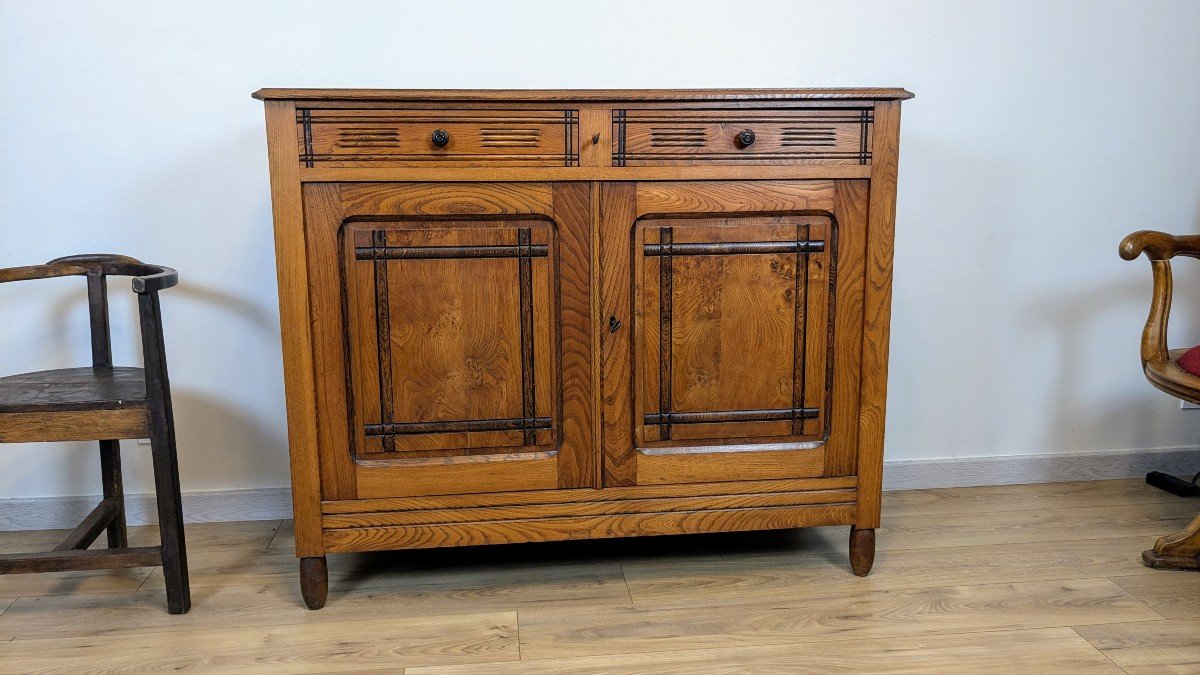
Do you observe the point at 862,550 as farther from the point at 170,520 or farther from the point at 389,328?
the point at 170,520

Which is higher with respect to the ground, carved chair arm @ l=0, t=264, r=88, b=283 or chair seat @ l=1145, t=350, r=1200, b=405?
carved chair arm @ l=0, t=264, r=88, b=283

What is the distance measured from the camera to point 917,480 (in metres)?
2.70

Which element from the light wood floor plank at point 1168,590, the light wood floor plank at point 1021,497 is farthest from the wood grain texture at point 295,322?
the light wood floor plank at point 1168,590

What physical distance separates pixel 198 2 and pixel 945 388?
2181mm

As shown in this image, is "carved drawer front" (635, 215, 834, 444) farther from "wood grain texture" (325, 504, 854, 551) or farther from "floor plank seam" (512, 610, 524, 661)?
"floor plank seam" (512, 610, 524, 661)

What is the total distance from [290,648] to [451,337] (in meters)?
0.67

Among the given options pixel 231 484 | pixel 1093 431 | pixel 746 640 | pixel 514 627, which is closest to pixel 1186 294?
pixel 1093 431

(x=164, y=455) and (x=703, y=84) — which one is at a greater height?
A: (x=703, y=84)

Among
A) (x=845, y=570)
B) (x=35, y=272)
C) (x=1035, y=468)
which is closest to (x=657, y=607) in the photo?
(x=845, y=570)

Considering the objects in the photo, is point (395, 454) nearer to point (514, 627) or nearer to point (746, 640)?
point (514, 627)

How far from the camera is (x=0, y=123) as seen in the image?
89.0 inches

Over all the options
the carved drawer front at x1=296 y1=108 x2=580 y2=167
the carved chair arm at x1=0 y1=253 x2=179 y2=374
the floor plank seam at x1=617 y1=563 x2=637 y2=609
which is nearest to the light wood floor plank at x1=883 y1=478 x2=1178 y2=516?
the floor plank seam at x1=617 y1=563 x2=637 y2=609

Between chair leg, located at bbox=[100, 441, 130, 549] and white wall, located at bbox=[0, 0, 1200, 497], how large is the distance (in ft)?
0.77

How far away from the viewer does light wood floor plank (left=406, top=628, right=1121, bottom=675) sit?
5.70 feet
